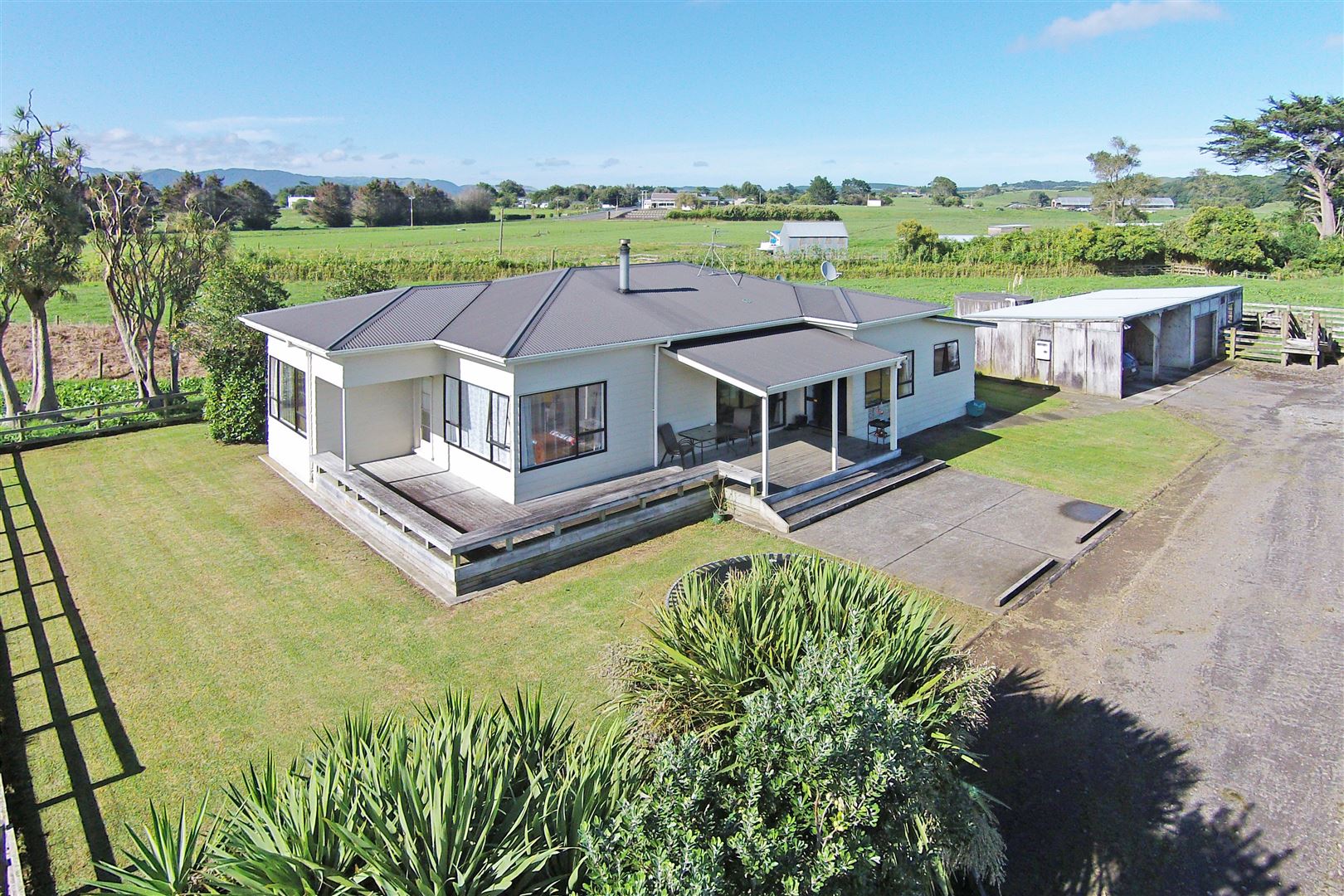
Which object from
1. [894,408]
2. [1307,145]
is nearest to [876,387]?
[894,408]

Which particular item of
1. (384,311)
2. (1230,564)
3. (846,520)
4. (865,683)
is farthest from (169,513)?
(1230,564)

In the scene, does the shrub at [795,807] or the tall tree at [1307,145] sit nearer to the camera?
the shrub at [795,807]

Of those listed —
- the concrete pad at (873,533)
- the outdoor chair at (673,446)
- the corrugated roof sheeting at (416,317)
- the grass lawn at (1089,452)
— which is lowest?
the concrete pad at (873,533)

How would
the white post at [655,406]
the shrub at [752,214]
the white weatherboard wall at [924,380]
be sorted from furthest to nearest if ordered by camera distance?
the shrub at [752,214], the white weatherboard wall at [924,380], the white post at [655,406]

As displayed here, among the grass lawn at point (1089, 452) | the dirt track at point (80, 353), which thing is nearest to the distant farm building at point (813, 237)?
the dirt track at point (80, 353)

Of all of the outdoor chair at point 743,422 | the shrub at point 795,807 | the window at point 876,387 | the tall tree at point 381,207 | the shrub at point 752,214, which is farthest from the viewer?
the shrub at point 752,214

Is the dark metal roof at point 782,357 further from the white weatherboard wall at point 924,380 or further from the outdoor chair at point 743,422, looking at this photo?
the outdoor chair at point 743,422

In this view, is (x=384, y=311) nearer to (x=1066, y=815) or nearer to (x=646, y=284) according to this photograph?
(x=646, y=284)
